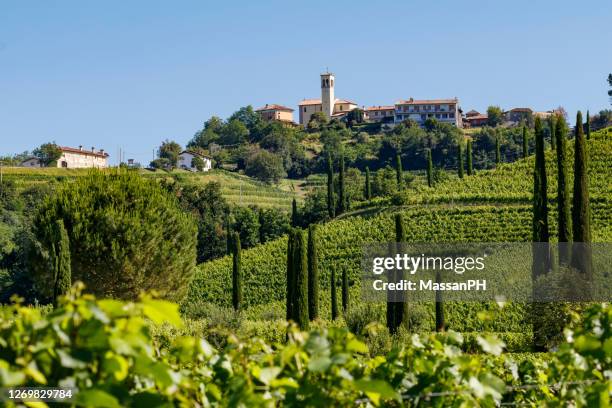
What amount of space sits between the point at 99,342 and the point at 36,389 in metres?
0.27

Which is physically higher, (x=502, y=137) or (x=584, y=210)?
(x=502, y=137)

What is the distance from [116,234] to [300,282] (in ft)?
22.9

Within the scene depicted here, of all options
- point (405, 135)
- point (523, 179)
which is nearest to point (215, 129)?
point (405, 135)

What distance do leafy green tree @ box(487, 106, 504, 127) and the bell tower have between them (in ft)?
81.1

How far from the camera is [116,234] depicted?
87.7 feet

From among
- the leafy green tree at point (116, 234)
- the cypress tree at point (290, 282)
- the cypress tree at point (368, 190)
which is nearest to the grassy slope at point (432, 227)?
the cypress tree at point (368, 190)

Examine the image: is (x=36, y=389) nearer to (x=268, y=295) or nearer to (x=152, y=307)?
(x=152, y=307)

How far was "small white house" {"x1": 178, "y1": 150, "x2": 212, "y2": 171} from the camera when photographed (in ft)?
260

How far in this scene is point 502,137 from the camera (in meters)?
77.4

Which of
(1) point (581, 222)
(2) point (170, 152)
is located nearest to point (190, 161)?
(2) point (170, 152)

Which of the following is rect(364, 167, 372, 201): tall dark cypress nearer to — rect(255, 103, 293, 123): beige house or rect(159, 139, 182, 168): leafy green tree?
rect(159, 139, 182, 168): leafy green tree

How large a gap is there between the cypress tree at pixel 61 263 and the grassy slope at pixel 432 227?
16600 millimetres
